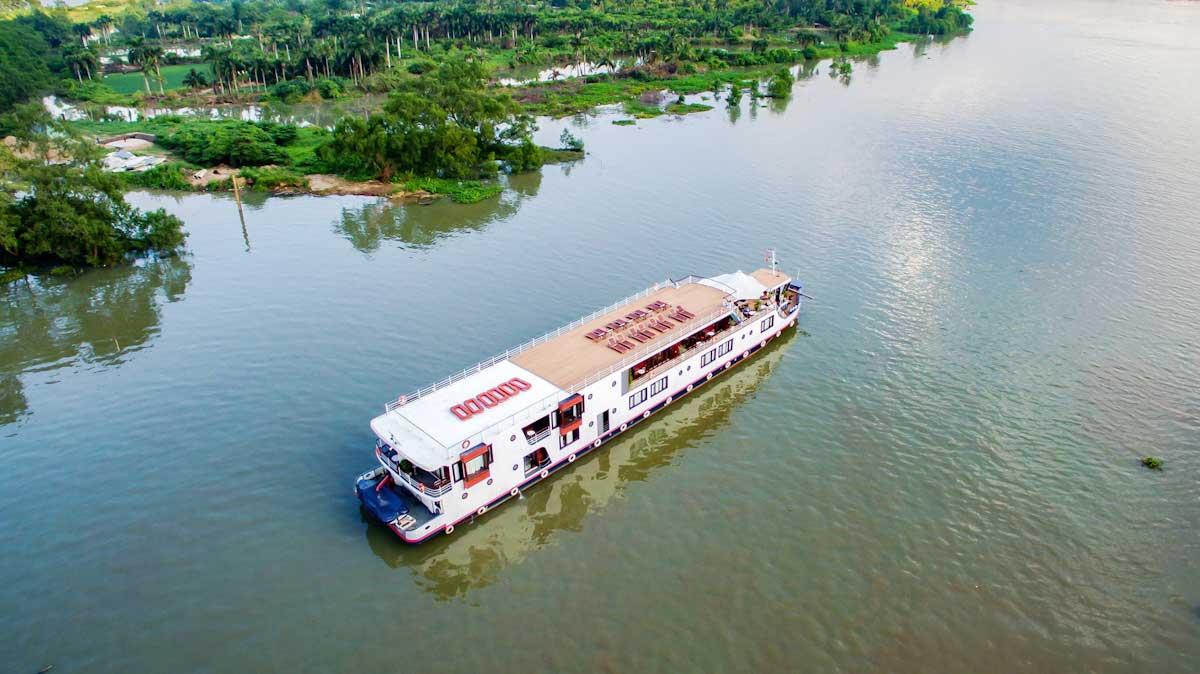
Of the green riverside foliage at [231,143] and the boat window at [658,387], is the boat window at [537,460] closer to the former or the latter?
the boat window at [658,387]

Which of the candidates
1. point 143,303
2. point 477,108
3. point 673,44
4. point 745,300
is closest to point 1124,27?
point 673,44

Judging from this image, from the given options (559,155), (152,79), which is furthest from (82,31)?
(559,155)

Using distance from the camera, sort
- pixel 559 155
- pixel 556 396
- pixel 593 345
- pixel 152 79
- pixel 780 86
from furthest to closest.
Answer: pixel 152 79 < pixel 780 86 < pixel 559 155 < pixel 593 345 < pixel 556 396

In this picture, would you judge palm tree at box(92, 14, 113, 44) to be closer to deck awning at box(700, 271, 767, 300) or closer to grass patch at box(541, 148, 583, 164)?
grass patch at box(541, 148, 583, 164)

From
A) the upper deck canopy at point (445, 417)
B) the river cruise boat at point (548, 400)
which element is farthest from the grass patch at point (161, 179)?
the upper deck canopy at point (445, 417)

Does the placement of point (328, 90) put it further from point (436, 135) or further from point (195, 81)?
point (436, 135)
